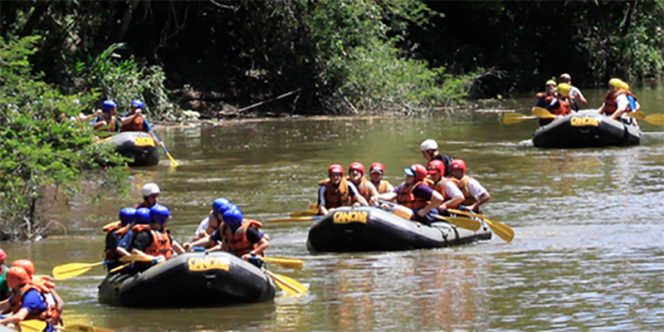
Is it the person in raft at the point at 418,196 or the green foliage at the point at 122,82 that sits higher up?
the green foliage at the point at 122,82

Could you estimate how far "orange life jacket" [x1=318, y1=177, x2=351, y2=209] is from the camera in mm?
13562

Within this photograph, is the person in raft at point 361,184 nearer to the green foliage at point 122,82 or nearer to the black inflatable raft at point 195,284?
the black inflatable raft at point 195,284

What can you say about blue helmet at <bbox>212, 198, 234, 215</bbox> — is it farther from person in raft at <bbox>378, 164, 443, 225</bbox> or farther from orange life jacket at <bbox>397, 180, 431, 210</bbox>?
orange life jacket at <bbox>397, 180, 431, 210</bbox>

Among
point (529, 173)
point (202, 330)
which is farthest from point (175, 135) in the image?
point (202, 330)

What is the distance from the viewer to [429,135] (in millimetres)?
25891


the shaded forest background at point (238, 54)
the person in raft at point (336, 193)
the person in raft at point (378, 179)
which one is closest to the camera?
the person in raft at point (336, 193)

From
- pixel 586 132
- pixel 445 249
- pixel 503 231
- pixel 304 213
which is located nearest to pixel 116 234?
pixel 304 213

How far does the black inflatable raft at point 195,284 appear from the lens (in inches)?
395

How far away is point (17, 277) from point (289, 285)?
3.15 m

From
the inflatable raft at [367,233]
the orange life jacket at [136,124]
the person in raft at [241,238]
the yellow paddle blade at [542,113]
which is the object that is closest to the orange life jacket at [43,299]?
the person in raft at [241,238]

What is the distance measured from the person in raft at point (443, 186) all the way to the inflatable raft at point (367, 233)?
20.6 inches

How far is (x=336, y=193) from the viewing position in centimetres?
1359

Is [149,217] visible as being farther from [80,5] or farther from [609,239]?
[80,5]

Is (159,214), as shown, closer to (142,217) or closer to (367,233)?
(142,217)
